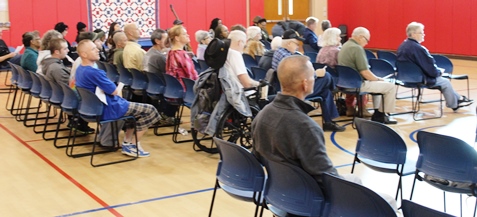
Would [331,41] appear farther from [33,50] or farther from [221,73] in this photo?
[33,50]

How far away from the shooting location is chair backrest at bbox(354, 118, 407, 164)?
4.42m

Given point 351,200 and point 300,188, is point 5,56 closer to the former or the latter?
point 300,188

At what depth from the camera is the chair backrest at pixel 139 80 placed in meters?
7.91

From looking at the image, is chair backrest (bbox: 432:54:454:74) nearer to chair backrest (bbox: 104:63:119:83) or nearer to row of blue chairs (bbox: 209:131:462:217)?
chair backrest (bbox: 104:63:119:83)

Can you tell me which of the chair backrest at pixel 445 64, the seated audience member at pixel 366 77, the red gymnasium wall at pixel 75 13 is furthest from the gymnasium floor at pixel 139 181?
the red gymnasium wall at pixel 75 13

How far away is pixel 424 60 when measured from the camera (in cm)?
838

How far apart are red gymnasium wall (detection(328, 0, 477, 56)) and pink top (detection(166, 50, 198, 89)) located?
33.1ft

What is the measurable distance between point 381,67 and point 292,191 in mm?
5766

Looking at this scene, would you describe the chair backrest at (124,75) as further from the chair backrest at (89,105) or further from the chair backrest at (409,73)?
the chair backrest at (409,73)

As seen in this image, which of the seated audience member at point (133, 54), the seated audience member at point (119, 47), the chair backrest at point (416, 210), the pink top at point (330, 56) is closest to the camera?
the chair backrest at point (416, 210)

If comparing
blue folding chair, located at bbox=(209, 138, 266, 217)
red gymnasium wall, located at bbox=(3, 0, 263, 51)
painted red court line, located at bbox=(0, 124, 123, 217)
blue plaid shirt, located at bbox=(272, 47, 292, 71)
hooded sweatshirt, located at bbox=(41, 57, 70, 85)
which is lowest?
painted red court line, located at bbox=(0, 124, 123, 217)

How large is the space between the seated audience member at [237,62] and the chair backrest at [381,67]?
2.91 meters

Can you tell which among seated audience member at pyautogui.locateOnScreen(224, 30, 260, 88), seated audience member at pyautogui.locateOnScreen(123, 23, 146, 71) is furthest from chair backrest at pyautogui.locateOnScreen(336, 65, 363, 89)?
seated audience member at pyautogui.locateOnScreen(123, 23, 146, 71)

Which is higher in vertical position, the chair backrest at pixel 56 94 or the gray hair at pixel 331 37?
the gray hair at pixel 331 37
